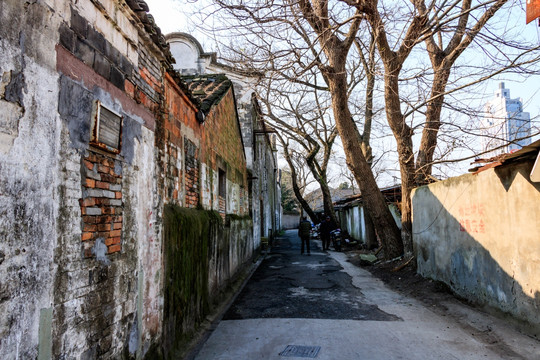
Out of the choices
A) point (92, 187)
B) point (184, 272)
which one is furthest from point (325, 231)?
point (92, 187)

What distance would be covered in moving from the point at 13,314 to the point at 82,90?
5.02 ft

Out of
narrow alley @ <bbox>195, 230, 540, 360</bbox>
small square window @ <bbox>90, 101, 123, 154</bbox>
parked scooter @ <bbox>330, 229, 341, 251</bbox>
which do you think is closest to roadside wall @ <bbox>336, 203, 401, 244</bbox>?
parked scooter @ <bbox>330, 229, 341, 251</bbox>

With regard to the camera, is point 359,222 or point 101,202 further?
point 359,222

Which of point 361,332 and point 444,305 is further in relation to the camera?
point 444,305

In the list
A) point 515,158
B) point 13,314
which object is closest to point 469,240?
point 515,158

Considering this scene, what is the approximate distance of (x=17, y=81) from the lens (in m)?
2.01

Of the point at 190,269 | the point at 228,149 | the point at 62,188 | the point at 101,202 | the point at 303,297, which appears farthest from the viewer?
the point at 228,149

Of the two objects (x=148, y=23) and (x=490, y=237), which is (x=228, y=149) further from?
(x=490, y=237)

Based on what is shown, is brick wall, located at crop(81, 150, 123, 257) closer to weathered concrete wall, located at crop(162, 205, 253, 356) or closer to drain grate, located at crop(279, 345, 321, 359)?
weathered concrete wall, located at crop(162, 205, 253, 356)

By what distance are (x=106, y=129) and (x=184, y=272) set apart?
245 centimetres

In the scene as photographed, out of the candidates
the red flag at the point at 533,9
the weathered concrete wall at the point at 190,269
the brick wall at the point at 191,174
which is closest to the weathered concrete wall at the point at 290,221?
the weathered concrete wall at the point at 190,269

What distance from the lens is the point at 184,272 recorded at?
482cm

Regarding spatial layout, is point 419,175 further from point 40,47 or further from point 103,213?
point 40,47

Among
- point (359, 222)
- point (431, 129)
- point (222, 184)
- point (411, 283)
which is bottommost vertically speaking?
point (411, 283)
